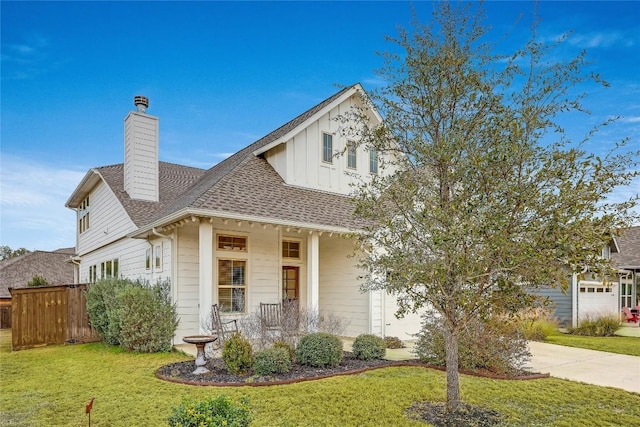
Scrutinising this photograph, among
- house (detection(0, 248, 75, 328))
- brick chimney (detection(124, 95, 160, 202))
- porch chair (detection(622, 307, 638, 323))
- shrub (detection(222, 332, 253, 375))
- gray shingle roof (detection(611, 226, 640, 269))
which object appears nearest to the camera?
shrub (detection(222, 332, 253, 375))

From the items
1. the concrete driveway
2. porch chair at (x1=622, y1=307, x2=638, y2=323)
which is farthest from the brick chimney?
porch chair at (x1=622, y1=307, x2=638, y2=323)

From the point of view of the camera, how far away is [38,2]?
368 inches

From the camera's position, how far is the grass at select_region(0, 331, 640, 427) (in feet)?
16.5

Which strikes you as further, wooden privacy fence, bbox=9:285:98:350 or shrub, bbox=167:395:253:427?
wooden privacy fence, bbox=9:285:98:350

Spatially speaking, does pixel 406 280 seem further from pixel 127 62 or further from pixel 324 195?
pixel 127 62

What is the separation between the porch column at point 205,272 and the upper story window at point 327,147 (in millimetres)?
5106

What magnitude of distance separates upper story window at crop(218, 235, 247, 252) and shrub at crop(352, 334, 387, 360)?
427 centimetres

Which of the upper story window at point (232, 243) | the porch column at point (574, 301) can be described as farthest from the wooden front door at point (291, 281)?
the porch column at point (574, 301)

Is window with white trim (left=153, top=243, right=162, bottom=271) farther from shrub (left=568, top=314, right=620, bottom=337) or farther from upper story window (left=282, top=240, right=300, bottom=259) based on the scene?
shrub (left=568, top=314, right=620, bottom=337)

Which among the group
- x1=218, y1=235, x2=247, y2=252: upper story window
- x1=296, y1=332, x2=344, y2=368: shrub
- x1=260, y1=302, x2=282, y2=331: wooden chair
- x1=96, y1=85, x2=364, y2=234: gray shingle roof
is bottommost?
x1=296, y1=332, x2=344, y2=368: shrub

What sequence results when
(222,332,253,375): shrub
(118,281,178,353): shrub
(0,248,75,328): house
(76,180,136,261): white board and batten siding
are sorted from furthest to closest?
(0,248,75,328): house < (76,180,136,261): white board and batten siding < (118,281,178,353): shrub < (222,332,253,375): shrub

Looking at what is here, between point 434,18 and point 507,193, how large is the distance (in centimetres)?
254

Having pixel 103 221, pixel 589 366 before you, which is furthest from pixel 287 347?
pixel 103 221

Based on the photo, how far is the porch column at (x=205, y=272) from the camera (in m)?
9.10
